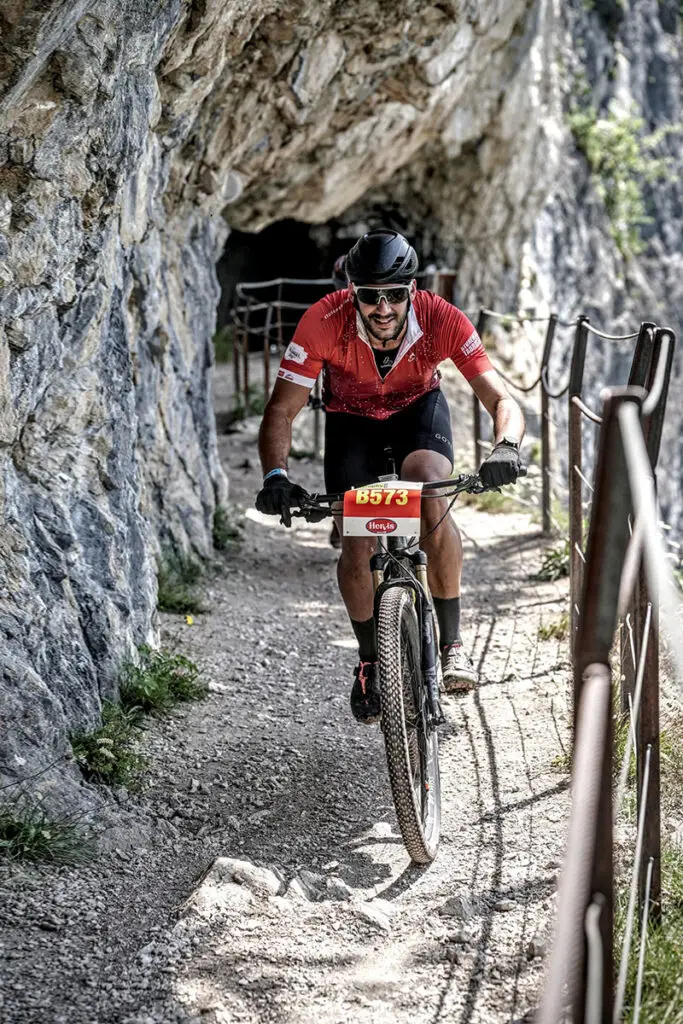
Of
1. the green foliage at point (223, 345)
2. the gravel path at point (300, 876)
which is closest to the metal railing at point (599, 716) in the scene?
the gravel path at point (300, 876)

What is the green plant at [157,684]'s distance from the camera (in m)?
5.27

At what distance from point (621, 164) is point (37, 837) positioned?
73.7ft

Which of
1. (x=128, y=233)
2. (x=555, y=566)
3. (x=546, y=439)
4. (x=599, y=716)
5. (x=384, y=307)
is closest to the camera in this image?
(x=599, y=716)

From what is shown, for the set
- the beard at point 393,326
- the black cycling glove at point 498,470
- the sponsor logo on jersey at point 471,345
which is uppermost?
the beard at point 393,326

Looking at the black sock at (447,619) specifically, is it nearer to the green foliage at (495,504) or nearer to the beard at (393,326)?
the beard at (393,326)

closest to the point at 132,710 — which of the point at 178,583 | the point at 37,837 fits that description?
the point at 37,837

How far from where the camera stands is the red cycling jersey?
4559 mm

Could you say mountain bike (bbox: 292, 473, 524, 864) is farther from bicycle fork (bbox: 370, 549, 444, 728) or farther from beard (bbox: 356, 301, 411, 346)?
beard (bbox: 356, 301, 411, 346)

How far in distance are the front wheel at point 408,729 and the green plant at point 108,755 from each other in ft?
4.21

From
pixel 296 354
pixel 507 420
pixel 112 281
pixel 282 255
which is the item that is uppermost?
pixel 282 255

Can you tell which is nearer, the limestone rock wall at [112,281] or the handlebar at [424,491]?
the handlebar at [424,491]

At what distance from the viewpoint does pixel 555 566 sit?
26.8 ft

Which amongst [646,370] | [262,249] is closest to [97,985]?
[646,370]

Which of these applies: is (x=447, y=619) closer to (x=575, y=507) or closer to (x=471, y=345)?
(x=471, y=345)
